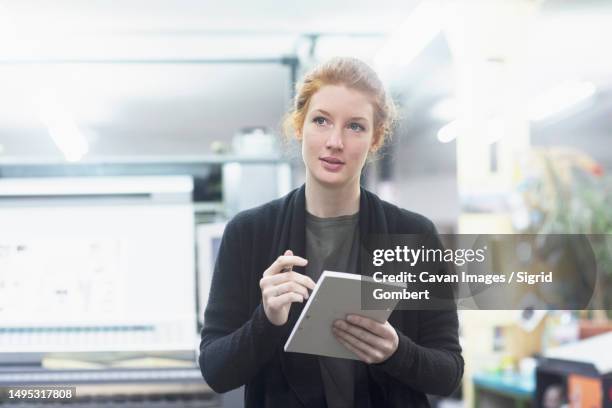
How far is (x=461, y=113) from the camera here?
92.3 inches

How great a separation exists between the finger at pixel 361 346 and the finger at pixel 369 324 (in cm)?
1

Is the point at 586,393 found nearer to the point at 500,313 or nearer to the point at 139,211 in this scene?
the point at 500,313

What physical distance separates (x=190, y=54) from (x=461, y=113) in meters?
1.08

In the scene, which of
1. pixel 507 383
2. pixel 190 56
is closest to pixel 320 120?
pixel 507 383

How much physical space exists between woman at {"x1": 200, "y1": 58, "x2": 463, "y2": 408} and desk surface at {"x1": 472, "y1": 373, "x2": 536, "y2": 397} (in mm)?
1347

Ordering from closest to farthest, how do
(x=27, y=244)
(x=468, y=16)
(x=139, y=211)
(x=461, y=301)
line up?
(x=461, y=301) → (x=27, y=244) → (x=139, y=211) → (x=468, y=16)

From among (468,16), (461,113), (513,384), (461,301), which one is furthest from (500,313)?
(461,301)

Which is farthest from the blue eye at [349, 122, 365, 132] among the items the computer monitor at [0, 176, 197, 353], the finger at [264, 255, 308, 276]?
the computer monitor at [0, 176, 197, 353]

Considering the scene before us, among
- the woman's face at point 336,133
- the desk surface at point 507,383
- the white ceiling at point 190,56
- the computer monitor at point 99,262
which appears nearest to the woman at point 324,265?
the woman's face at point 336,133

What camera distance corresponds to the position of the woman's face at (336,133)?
2.48 feet

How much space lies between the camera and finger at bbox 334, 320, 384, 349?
69cm

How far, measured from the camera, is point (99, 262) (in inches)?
54.4

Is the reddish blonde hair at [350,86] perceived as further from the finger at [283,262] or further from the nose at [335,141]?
the finger at [283,262]

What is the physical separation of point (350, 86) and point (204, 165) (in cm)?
96
